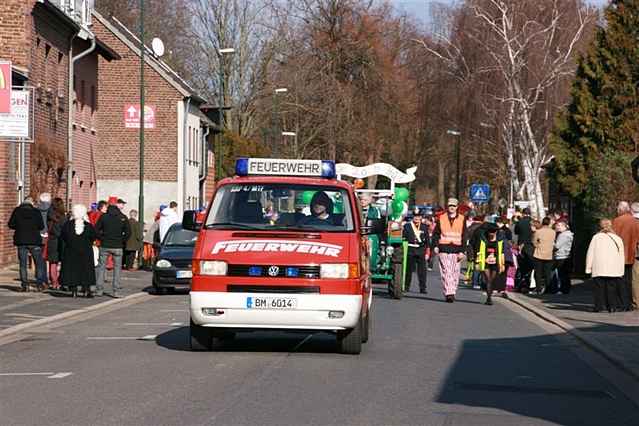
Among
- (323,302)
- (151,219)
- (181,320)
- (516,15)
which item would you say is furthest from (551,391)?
(151,219)

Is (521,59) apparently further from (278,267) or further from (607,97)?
(278,267)

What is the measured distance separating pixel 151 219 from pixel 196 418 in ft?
171

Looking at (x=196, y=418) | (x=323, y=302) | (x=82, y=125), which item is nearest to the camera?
(x=196, y=418)

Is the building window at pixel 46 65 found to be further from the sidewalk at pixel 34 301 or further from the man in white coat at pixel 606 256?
the man in white coat at pixel 606 256

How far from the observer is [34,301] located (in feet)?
78.6

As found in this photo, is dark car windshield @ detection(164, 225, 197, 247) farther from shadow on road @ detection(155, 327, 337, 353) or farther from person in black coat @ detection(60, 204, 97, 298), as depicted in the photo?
shadow on road @ detection(155, 327, 337, 353)

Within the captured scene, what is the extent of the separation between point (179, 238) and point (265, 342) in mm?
13825

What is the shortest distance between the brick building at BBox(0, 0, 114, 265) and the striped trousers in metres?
11.2

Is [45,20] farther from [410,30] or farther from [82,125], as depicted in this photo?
[410,30]

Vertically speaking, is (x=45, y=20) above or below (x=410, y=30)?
below

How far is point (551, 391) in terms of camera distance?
41.5ft

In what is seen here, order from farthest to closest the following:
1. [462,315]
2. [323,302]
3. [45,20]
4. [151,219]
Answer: [151,219] → [45,20] → [462,315] → [323,302]

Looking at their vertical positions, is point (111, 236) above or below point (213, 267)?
above

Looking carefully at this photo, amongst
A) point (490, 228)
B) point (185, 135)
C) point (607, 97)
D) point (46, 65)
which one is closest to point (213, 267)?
point (490, 228)
